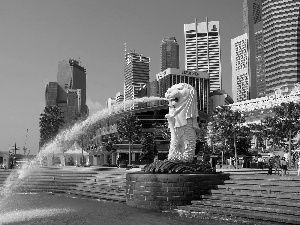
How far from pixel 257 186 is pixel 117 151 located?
64.6 meters

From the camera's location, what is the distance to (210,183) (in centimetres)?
2867

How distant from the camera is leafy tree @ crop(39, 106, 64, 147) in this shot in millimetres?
87375

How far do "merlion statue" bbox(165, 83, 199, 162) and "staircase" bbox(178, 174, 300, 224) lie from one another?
529 cm

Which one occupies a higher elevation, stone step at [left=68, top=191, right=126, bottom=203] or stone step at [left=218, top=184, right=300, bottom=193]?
stone step at [left=218, top=184, right=300, bottom=193]

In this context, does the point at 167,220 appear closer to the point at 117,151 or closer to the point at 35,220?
the point at 35,220

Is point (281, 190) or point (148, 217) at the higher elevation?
point (281, 190)

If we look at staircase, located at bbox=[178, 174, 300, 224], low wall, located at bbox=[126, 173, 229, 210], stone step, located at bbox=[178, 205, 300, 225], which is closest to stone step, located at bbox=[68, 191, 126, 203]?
low wall, located at bbox=[126, 173, 229, 210]

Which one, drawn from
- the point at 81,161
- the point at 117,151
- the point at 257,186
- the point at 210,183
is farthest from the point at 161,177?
the point at 117,151

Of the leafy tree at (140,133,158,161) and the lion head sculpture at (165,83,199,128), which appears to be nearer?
the lion head sculpture at (165,83,199,128)

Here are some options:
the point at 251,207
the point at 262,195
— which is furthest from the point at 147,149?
the point at 251,207

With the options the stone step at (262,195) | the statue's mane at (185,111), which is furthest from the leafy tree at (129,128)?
the stone step at (262,195)

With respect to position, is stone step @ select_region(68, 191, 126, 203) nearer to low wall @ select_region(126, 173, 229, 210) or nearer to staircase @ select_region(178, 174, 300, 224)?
low wall @ select_region(126, 173, 229, 210)

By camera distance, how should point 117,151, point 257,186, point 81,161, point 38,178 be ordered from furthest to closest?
point 117,151, point 81,161, point 38,178, point 257,186

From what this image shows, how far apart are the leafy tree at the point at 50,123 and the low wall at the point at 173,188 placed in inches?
2403
